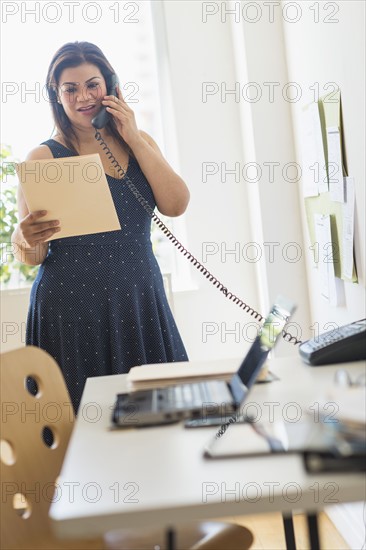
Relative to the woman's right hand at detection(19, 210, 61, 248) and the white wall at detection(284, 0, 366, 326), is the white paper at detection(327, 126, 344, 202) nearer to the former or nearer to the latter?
the white wall at detection(284, 0, 366, 326)

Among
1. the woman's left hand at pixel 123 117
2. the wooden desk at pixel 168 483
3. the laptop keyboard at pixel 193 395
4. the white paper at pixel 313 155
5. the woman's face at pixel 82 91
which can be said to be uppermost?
the woman's face at pixel 82 91

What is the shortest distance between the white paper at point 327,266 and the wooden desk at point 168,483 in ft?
3.89

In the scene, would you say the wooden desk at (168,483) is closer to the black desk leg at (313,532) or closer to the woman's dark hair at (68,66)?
the black desk leg at (313,532)


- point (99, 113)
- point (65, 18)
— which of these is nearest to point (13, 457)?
point (99, 113)

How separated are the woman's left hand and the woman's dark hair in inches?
1.9

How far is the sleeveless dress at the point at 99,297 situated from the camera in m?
2.28

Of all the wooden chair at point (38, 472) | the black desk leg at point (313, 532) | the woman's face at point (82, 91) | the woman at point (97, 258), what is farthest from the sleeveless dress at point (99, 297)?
the black desk leg at point (313, 532)

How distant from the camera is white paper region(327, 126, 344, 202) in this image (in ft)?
7.22

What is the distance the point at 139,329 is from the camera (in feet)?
7.63

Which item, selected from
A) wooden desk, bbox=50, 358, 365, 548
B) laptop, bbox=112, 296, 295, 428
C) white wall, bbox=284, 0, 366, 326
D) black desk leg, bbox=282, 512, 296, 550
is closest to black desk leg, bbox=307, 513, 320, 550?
wooden desk, bbox=50, 358, 365, 548

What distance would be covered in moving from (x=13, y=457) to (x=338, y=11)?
151cm

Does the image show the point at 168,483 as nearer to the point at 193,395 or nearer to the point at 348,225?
the point at 193,395

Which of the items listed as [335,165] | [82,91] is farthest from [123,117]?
[335,165]

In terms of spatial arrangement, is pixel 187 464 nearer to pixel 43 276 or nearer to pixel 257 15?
pixel 43 276
